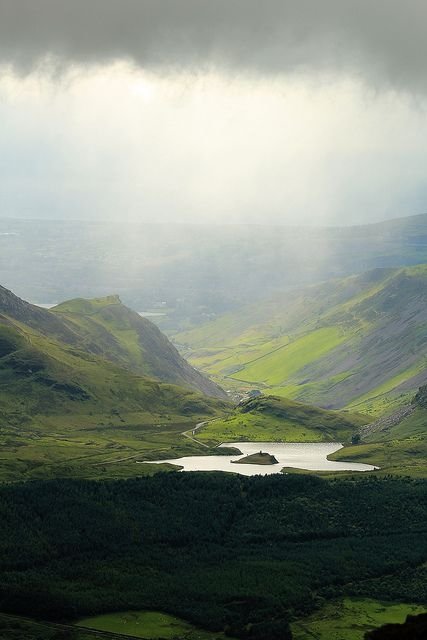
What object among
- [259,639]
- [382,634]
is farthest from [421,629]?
[259,639]

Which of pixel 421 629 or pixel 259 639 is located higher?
pixel 421 629

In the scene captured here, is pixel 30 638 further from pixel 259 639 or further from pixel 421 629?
pixel 421 629

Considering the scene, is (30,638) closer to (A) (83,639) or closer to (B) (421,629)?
(A) (83,639)

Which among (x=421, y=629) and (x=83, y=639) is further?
(x=83, y=639)

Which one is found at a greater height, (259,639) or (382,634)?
(382,634)

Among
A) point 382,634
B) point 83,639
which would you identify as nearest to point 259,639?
point 83,639

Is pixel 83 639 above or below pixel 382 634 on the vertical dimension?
below

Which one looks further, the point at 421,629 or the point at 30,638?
the point at 30,638

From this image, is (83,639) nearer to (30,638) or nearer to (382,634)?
(30,638)
